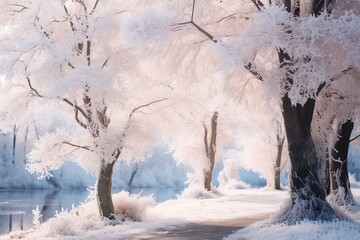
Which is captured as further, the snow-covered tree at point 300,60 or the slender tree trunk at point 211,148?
the slender tree trunk at point 211,148

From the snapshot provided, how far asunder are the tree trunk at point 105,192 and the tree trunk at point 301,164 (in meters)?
5.59

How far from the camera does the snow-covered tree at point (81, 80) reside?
13.0m

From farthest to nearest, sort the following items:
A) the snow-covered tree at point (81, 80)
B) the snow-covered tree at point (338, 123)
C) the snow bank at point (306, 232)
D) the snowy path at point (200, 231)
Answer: the snow-covered tree at point (338, 123)
the snow-covered tree at point (81, 80)
the snowy path at point (200, 231)
the snow bank at point (306, 232)

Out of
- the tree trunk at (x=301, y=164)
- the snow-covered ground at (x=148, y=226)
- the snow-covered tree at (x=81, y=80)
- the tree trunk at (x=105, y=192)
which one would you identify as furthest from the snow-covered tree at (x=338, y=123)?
the tree trunk at (x=105, y=192)

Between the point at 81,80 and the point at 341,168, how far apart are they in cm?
980

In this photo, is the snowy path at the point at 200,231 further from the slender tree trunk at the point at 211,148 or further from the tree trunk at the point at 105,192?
the slender tree trunk at the point at 211,148

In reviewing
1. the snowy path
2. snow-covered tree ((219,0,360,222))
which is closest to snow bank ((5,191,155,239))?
the snowy path

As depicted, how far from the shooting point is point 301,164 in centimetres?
1202

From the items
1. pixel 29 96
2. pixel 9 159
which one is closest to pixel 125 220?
pixel 29 96

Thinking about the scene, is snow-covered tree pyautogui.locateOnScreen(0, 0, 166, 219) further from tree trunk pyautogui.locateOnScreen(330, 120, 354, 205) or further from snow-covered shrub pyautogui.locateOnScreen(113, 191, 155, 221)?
tree trunk pyautogui.locateOnScreen(330, 120, 354, 205)

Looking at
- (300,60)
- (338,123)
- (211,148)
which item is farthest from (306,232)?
(211,148)

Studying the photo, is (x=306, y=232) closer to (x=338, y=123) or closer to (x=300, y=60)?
(x=300, y=60)

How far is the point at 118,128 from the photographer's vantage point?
14375 millimetres

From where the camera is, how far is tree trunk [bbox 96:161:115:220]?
47.8 ft
